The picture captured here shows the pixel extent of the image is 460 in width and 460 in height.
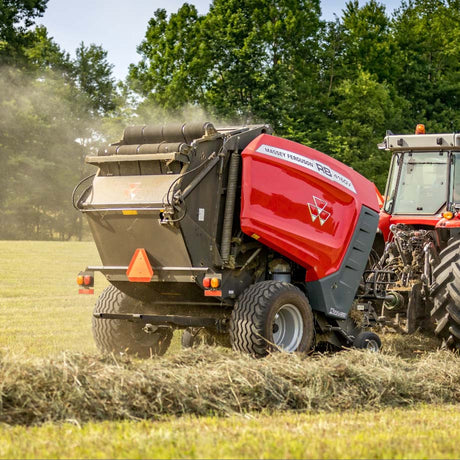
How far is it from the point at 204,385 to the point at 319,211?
2982mm

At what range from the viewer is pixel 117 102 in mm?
51875

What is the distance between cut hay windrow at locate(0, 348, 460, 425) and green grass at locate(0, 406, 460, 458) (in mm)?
268

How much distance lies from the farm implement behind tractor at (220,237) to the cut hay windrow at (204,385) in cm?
78

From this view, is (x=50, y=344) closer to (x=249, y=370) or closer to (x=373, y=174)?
(x=249, y=370)

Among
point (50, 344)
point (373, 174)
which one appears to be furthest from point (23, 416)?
point (373, 174)

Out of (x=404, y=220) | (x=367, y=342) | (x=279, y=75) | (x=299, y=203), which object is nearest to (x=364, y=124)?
(x=279, y=75)

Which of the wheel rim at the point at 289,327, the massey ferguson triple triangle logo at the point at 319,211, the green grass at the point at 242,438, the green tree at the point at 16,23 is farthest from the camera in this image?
the green tree at the point at 16,23

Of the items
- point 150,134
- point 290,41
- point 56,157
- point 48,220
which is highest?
point 290,41

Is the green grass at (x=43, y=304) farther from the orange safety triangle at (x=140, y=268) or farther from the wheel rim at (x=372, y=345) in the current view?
the wheel rim at (x=372, y=345)

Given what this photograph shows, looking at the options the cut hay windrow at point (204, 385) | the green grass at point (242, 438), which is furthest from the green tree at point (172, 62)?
the green grass at point (242, 438)

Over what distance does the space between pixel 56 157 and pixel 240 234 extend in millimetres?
45770

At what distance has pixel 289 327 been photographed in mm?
8391

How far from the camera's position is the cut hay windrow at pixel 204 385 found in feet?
18.3

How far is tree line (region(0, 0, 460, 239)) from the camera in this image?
33906 mm
